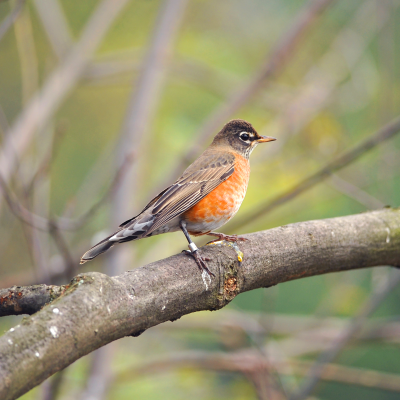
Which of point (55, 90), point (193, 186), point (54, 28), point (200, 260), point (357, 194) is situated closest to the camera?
point (200, 260)

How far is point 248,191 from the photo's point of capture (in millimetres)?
6551

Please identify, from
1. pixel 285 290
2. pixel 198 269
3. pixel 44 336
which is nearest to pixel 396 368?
pixel 285 290

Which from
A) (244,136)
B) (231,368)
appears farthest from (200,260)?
(244,136)

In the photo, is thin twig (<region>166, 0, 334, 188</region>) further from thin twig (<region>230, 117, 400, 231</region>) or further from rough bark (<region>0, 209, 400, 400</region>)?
rough bark (<region>0, 209, 400, 400</region>)

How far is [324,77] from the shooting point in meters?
7.64

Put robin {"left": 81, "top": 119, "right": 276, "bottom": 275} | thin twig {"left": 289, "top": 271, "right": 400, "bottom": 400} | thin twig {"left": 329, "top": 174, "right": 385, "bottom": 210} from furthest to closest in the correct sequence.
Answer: thin twig {"left": 329, "top": 174, "right": 385, "bottom": 210} < thin twig {"left": 289, "top": 271, "right": 400, "bottom": 400} < robin {"left": 81, "top": 119, "right": 276, "bottom": 275}

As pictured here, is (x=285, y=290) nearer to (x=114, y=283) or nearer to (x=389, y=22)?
(x=389, y=22)

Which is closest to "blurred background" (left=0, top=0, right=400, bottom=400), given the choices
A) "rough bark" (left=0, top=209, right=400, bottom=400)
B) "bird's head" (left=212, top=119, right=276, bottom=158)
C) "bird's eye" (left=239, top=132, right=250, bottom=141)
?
"bird's head" (left=212, top=119, right=276, bottom=158)

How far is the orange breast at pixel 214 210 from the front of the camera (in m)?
4.01

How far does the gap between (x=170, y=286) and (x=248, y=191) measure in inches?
165

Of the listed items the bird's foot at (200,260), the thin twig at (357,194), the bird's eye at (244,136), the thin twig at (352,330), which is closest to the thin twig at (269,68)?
the bird's eye at (244,136)

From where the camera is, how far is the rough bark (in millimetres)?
1812

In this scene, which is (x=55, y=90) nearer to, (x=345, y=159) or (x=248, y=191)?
(x=248, y=191)

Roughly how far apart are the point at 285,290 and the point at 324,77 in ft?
11.1
